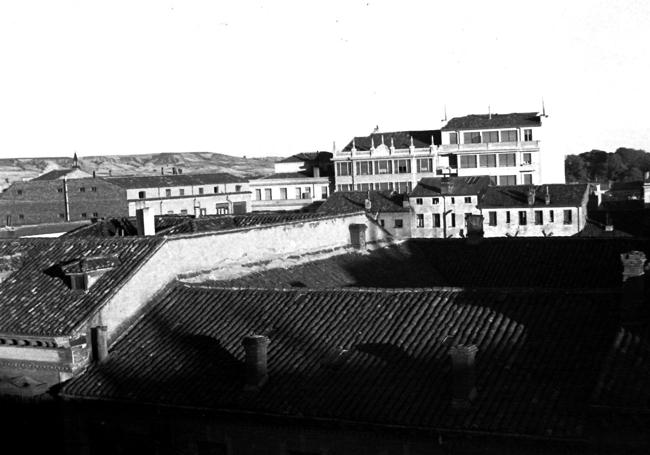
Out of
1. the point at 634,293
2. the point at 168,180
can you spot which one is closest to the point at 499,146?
the point at 168,180

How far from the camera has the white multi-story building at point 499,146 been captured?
3462 inches

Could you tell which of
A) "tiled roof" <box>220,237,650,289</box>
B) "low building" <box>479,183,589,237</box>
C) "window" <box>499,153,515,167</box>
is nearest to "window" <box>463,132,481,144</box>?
"window" <box>499,153,515,167</box>

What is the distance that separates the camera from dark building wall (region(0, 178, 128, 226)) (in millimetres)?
83438

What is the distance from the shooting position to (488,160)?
294 ft

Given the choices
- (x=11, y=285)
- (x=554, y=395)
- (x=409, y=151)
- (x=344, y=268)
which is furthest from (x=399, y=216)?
(x=554, y=395)

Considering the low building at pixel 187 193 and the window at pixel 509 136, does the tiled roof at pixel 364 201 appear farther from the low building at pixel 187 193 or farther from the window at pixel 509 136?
the window at pixel 509 136

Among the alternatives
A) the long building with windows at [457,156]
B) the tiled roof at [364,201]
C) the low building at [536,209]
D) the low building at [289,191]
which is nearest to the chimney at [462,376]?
the low building at [536,209]

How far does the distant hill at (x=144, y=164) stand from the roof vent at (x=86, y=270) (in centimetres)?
12934

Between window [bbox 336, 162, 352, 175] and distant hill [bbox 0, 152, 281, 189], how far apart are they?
65.7 metres

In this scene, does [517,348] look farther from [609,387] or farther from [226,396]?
[226,396]

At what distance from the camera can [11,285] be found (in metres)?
25.2

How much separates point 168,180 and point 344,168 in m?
18.7

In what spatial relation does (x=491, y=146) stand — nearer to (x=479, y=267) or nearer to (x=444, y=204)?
(x=444, y=204)

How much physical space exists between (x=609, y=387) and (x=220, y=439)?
8354 millimetres
